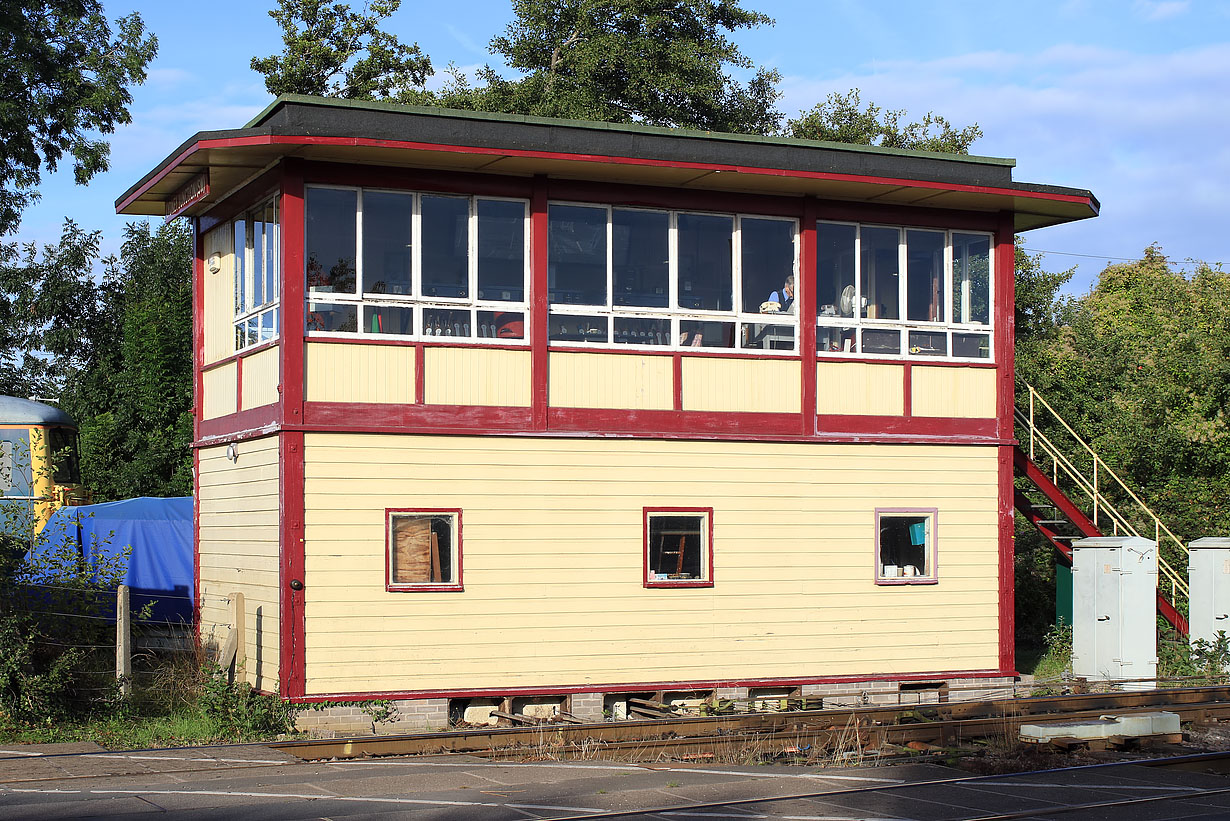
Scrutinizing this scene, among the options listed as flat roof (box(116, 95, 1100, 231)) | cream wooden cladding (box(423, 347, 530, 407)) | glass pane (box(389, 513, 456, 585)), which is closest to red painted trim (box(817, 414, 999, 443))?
flat roof (box(116, 95, 1100, 231))

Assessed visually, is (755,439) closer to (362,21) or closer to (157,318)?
(157,318)

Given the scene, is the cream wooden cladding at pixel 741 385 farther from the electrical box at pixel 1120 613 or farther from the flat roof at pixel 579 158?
the electrical box at pixel 1120 613

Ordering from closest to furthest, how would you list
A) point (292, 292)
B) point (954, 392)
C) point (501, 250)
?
point (292, 292) < point (501, 250) < point (954, 392)

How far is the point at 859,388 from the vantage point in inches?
644

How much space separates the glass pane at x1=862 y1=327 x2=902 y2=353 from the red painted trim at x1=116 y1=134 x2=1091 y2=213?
187 centimetres

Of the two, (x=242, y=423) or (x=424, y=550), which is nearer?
(x=424, y=550)

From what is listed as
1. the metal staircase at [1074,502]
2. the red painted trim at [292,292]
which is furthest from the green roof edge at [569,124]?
the metal staircase at [1074,502]

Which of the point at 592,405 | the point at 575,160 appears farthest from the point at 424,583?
the point at 575,160

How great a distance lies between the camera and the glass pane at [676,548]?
15391mm

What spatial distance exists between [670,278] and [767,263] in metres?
1.35

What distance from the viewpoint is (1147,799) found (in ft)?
33.0

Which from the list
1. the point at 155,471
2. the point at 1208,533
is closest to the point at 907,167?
the point at 1208,533

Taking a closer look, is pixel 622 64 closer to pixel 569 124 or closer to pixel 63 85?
pixel 63 85

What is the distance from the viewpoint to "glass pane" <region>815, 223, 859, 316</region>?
54.0 feet
